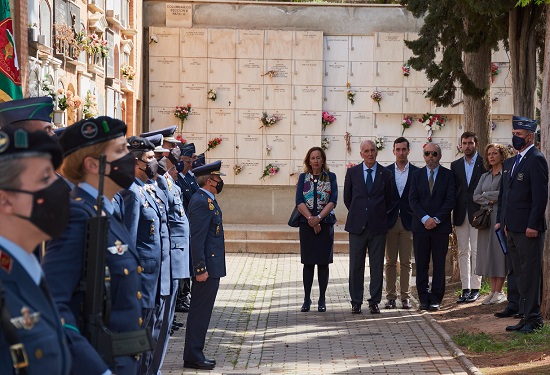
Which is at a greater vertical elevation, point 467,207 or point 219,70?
point 219,70

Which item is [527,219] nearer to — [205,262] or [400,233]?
[400,233]

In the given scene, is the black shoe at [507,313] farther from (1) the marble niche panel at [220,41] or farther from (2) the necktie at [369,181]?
(1) the marble niche panel at [220,41]

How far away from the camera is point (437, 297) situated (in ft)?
40.2

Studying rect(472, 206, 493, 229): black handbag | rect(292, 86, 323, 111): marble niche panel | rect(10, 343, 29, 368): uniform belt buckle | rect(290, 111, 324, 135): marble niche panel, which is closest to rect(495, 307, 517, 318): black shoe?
rect(472, 206, 493, 229): black handbag

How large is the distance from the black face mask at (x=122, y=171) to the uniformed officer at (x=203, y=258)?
402 cm

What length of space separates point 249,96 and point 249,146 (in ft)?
3.98

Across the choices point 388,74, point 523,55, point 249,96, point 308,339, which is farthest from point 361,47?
point 308,339

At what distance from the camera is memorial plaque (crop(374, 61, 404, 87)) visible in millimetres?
24031

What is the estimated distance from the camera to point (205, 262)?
26.8 ft

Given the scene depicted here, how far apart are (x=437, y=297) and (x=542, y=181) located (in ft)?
9.22

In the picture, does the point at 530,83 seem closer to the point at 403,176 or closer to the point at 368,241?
the point at 403,176

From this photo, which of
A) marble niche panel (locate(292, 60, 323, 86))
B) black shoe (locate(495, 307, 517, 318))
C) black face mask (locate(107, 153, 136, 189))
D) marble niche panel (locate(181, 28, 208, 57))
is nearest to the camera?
black face mask (locate(107, 153, 136, 189))

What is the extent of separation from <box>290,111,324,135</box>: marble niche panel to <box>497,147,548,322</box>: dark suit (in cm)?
1397

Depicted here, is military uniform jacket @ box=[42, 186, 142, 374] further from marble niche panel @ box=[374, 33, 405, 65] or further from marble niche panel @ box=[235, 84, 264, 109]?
marble niche panel @ box=[374, 33, 405, 65]
